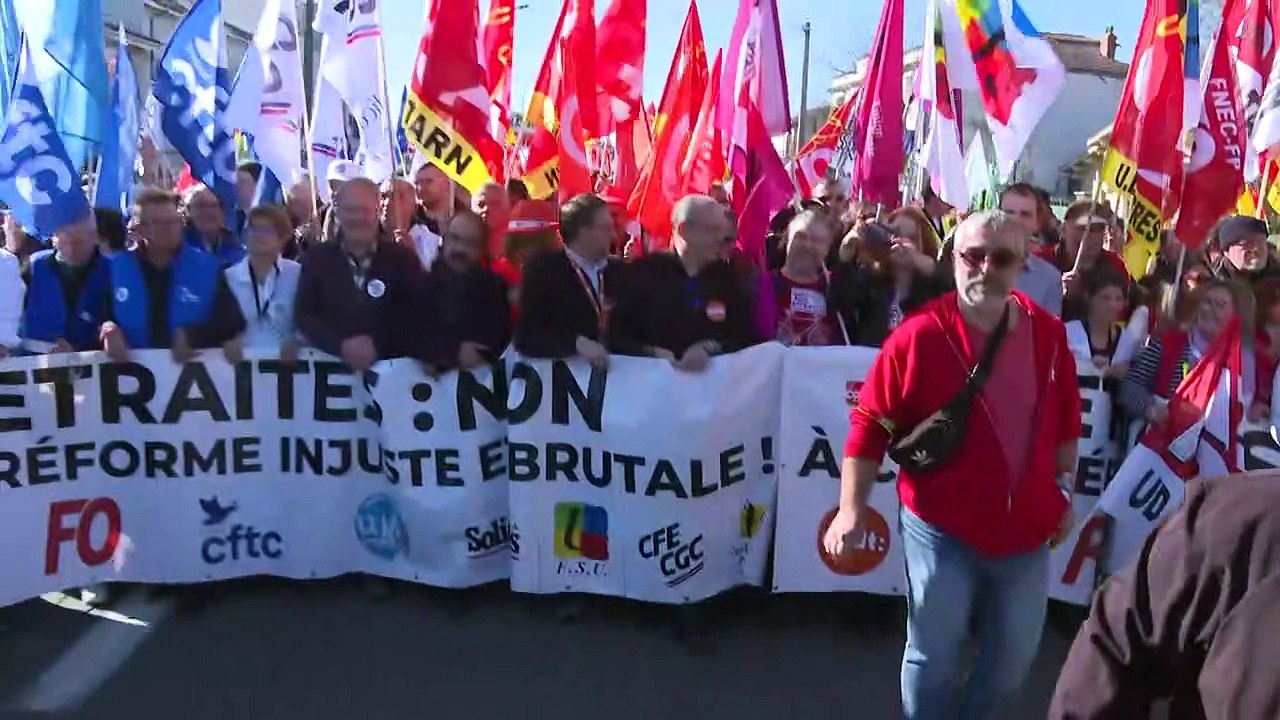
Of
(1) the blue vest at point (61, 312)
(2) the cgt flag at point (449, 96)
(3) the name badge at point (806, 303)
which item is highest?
(2) the cgt flag at point (449, 96)

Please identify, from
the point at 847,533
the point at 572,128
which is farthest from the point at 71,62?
the point at 847,533

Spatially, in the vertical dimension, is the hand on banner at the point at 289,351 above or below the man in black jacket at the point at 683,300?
below

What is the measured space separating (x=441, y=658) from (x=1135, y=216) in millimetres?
4446

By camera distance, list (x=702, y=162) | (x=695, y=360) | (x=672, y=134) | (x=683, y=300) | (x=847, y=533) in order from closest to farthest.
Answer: (x=847, y=533) → (x=695, y=360) → (x=683, y=300) → (x=702, y=162) → (x=672, y=134)

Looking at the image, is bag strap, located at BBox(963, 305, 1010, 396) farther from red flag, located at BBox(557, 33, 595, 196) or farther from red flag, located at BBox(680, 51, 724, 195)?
red flag, located at BBox(557, 33, 595, 196)

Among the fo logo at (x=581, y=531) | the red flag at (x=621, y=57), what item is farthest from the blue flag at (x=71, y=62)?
the red flag at (x=621, y=57)

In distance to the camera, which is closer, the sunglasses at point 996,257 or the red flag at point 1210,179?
the sunglasses at point 996,257

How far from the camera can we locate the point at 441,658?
15.3ft

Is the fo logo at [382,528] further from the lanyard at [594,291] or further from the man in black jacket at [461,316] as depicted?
the lanyard at [594,291]

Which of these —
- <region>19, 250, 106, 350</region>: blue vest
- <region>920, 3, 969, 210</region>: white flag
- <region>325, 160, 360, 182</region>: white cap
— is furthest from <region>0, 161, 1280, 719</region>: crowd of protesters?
<region>325, 160, 360, 182</region>: white cap

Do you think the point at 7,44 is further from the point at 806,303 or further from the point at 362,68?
the point at 806,303

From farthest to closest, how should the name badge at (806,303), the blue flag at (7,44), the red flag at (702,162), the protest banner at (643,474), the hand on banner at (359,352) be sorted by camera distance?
the red flag at (702,162), the blue flag at (7,44), the name badge at (806,303), the hand on banner at (359,352), the protest banner at (643,474)

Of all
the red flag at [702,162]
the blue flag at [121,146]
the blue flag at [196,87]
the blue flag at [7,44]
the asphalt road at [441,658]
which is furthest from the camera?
the blue flag at [196,87]

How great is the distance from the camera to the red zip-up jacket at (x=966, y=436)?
10.5ft
